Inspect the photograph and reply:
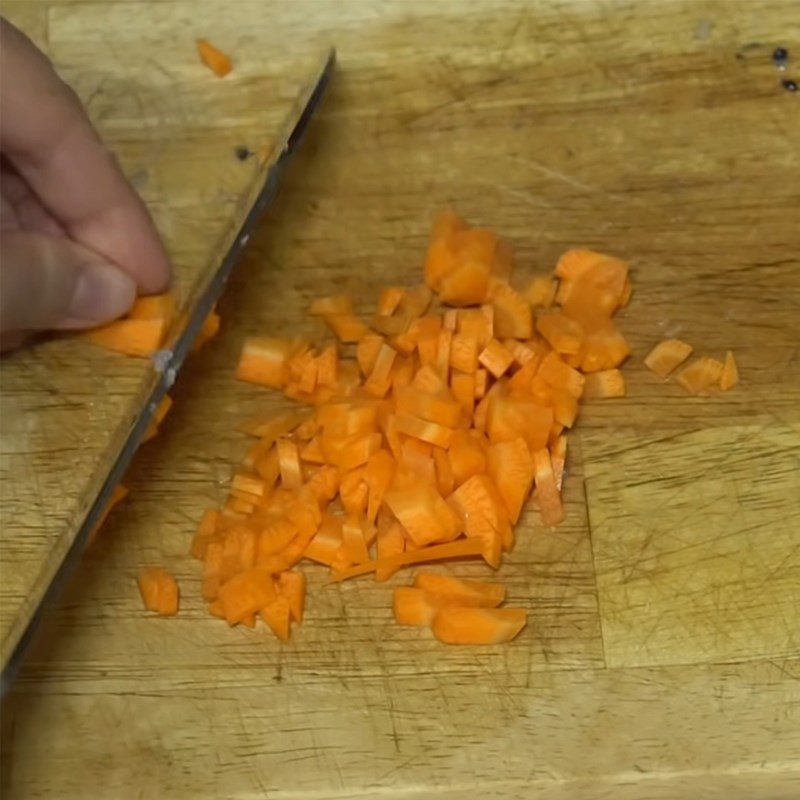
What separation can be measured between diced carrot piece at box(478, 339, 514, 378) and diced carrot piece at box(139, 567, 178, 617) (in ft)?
1.72

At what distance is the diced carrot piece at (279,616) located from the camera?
1604mm

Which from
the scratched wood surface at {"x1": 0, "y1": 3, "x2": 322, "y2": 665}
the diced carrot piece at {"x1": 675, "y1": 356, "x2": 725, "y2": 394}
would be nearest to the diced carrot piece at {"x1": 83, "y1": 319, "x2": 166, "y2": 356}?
the scratched wood surface at {"x1": 0, "y1": 3, "x2": 322, "y2": 665}

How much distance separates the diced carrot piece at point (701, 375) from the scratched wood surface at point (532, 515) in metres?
0.02

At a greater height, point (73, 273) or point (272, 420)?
point (73, 273)

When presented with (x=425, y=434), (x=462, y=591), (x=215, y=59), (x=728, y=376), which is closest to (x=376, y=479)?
(x=425, y=434)

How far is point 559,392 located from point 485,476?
162 millimetres

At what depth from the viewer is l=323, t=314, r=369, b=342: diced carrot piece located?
1768 mm

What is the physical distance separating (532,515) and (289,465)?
0.34 meters

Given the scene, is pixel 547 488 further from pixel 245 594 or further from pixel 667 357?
pixel 245 594

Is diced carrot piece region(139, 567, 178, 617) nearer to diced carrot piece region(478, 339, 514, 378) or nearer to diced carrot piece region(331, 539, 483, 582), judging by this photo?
diced carrot piece region(331, 539, 483, 582)

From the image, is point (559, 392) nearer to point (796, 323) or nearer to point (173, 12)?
point (796, 323)

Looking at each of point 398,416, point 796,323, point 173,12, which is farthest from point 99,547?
point 796,323

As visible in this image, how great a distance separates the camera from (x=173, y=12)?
78.4 inches

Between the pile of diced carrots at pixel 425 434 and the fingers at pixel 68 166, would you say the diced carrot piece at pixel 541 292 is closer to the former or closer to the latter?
the pile of diced carrots at pixel 425 434
